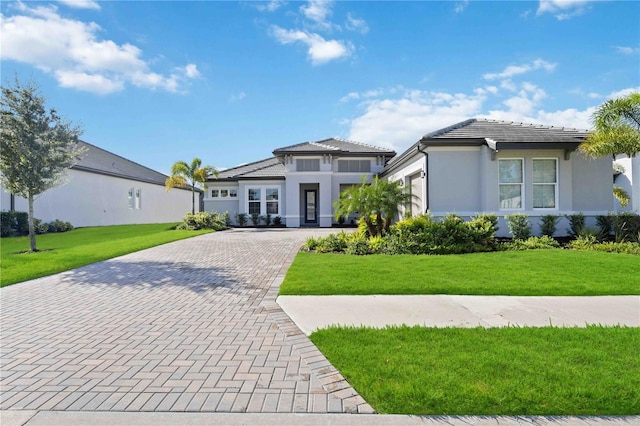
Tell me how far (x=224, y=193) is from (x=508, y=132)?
2018 cm

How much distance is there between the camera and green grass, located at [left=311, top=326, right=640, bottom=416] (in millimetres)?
2709

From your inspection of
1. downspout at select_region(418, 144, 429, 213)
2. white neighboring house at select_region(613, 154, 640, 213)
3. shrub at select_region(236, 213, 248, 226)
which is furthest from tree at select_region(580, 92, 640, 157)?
shrub at select_region(236, 213, 248, 226)

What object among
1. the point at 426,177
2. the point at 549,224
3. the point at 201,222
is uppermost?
the point at 426,177

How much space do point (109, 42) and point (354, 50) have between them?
29.3ft

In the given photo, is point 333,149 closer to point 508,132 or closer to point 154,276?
point 508,132

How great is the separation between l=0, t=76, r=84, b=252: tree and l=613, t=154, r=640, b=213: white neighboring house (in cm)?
2882

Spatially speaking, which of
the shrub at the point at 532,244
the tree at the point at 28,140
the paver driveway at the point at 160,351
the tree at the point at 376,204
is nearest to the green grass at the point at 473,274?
the shrub at the point at 532,244

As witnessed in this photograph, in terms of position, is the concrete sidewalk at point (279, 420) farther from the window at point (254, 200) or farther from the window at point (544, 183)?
the window at point (254, 200)

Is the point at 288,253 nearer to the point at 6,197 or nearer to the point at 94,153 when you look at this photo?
the point at 6,197

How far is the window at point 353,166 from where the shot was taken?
945 inches

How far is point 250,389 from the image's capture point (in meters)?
3.05

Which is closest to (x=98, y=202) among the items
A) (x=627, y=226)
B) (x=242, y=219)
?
(x=242, y=219)

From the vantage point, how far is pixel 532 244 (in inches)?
443

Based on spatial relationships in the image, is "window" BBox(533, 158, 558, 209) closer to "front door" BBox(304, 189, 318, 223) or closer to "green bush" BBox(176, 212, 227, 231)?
"front door" BBox(304, 189, 318, 223)
